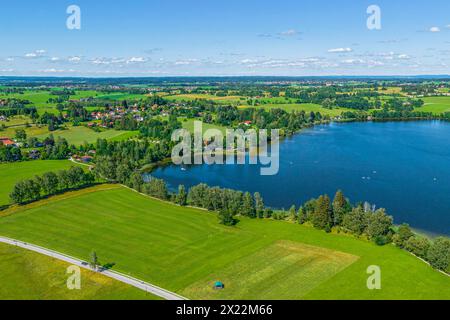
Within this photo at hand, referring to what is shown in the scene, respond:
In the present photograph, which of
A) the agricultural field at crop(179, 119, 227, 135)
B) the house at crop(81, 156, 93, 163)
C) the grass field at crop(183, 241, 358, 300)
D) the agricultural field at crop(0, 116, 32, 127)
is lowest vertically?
the grass field at crop(183, 241, 358, 300)

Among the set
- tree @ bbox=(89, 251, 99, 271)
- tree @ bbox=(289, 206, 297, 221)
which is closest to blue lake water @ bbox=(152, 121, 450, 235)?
tree @ bbox=(289, 206, 297, 221)

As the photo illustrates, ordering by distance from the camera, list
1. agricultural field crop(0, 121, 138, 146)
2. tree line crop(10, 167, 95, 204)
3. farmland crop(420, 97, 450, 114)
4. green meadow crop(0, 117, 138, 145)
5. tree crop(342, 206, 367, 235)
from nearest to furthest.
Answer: tree crop(342, 206, 367, 235) < tree line crop(10, 167, 95, 204) < agricultural field crop(0, 121, 138, 146) < green meadow crop(0, 117, 138, 145) < farmland crop(420, 97, 450, 114)

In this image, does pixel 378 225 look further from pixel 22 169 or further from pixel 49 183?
pixel 22 169

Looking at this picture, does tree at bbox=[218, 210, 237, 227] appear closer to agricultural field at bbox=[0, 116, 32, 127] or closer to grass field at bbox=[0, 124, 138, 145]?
grass field at bbox=[0, 124, 138, 145]

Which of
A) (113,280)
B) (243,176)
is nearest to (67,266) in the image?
(113,280)

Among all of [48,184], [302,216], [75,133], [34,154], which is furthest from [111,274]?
[75,133]

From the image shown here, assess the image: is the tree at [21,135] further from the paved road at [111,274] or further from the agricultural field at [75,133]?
the paved road at [111,274]
